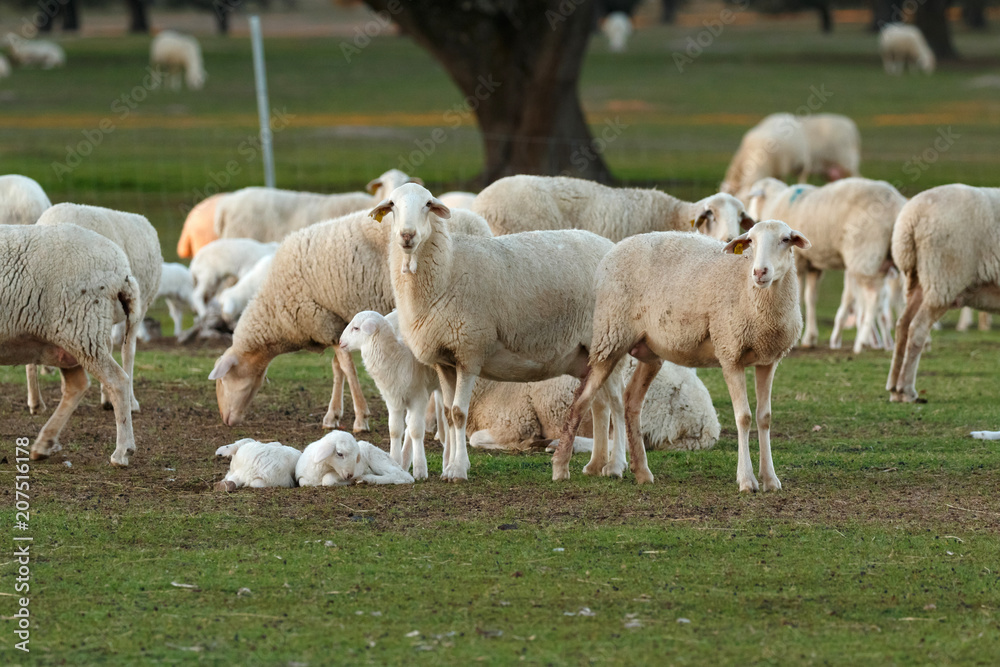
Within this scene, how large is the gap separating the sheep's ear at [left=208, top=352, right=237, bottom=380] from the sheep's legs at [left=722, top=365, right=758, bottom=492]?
3.77 meters

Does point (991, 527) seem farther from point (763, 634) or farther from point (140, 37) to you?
point (140, 37)

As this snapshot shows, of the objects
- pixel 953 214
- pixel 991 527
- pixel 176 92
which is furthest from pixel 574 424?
pixel 176 92

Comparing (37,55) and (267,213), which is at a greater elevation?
(267,213)

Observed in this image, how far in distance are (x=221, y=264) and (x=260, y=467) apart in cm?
744

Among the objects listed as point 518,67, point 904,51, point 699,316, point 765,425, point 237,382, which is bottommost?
point 904,51

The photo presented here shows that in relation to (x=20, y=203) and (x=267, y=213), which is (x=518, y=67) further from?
(x=20, y=203)

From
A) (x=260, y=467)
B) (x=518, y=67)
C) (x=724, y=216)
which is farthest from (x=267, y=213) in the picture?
(x=260, y=467)

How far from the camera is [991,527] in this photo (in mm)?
6547

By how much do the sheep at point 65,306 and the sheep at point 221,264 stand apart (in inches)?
249

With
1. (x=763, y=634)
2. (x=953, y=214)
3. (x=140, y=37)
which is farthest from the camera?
(x=140, y=37)

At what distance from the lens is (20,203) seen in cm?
1051

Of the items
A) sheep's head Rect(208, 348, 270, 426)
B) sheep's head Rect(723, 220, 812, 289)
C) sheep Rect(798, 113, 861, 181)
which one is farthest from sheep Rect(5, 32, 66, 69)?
sheep's head Rect(723, 220, 812, 289)

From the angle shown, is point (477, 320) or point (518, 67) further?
point (518, 67)

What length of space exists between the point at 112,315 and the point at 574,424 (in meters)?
2.75
